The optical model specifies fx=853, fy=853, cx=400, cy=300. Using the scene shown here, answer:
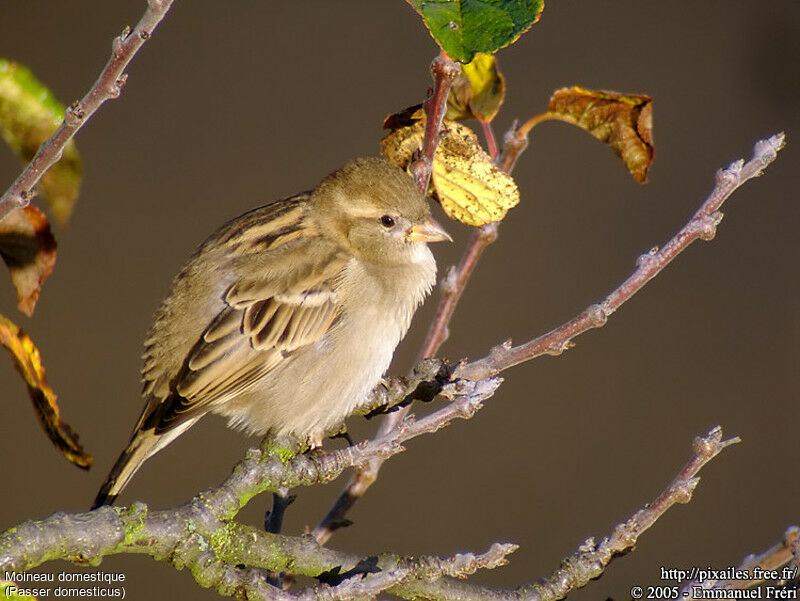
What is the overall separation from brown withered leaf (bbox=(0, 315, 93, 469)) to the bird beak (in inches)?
27.2

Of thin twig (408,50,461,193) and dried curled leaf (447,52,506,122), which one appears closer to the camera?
thin twig (408,50,461,193)

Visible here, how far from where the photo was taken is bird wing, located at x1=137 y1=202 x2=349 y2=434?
1272 millimetres

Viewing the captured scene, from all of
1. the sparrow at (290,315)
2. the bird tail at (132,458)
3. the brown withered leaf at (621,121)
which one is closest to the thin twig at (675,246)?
the brown withered leaf at (621,121)

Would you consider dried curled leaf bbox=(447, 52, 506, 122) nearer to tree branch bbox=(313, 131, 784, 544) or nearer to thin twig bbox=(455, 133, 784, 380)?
tree branch bbox=(313, 131, 784, 544)

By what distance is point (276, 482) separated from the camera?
0.87 metres

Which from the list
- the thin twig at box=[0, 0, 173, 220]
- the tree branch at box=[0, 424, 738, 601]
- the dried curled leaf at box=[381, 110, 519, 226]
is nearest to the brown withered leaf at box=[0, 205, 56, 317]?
the thin twig at box=[0, 0, 173, 220]

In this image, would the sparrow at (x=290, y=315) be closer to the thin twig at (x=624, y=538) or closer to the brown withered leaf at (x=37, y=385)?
the brown withered leaf at (x=37, y=385)

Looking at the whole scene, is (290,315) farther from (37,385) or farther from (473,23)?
(473,23)

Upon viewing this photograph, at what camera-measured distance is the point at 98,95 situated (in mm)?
687

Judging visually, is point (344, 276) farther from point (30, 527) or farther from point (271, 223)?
point (30, 527)

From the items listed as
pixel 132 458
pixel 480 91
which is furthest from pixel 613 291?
pixel 132 458

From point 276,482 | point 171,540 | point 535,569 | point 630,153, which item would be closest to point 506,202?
point 630,153

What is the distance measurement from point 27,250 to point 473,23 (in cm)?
55

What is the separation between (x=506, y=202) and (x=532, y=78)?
223 centimetres
